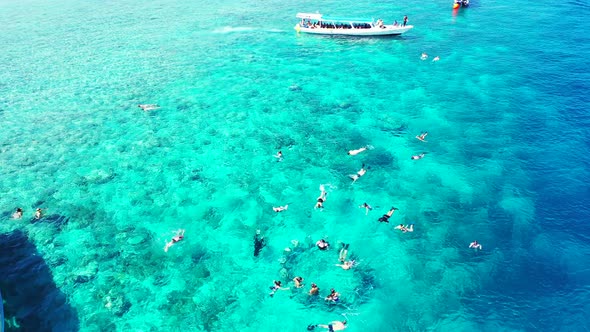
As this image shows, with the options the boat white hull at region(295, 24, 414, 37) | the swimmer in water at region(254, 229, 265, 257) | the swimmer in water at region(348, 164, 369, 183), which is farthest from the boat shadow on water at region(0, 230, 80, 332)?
the boat white hull at region(295, 24, 414, 37)

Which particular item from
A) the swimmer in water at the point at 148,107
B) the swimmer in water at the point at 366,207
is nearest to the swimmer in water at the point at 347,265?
the swimmer in water at the point at 366,207

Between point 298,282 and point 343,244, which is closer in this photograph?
point 298,282

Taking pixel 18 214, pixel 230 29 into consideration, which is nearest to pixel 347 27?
pixel 230 29

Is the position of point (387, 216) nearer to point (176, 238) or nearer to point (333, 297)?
point (333, 297)

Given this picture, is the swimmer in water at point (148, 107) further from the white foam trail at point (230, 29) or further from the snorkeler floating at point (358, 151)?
the white foam trail at point (230, 29)

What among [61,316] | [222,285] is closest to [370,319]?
[222,285]

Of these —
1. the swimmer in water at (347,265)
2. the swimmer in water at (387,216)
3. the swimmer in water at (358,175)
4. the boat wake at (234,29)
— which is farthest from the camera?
the boat wake at (234,29)
